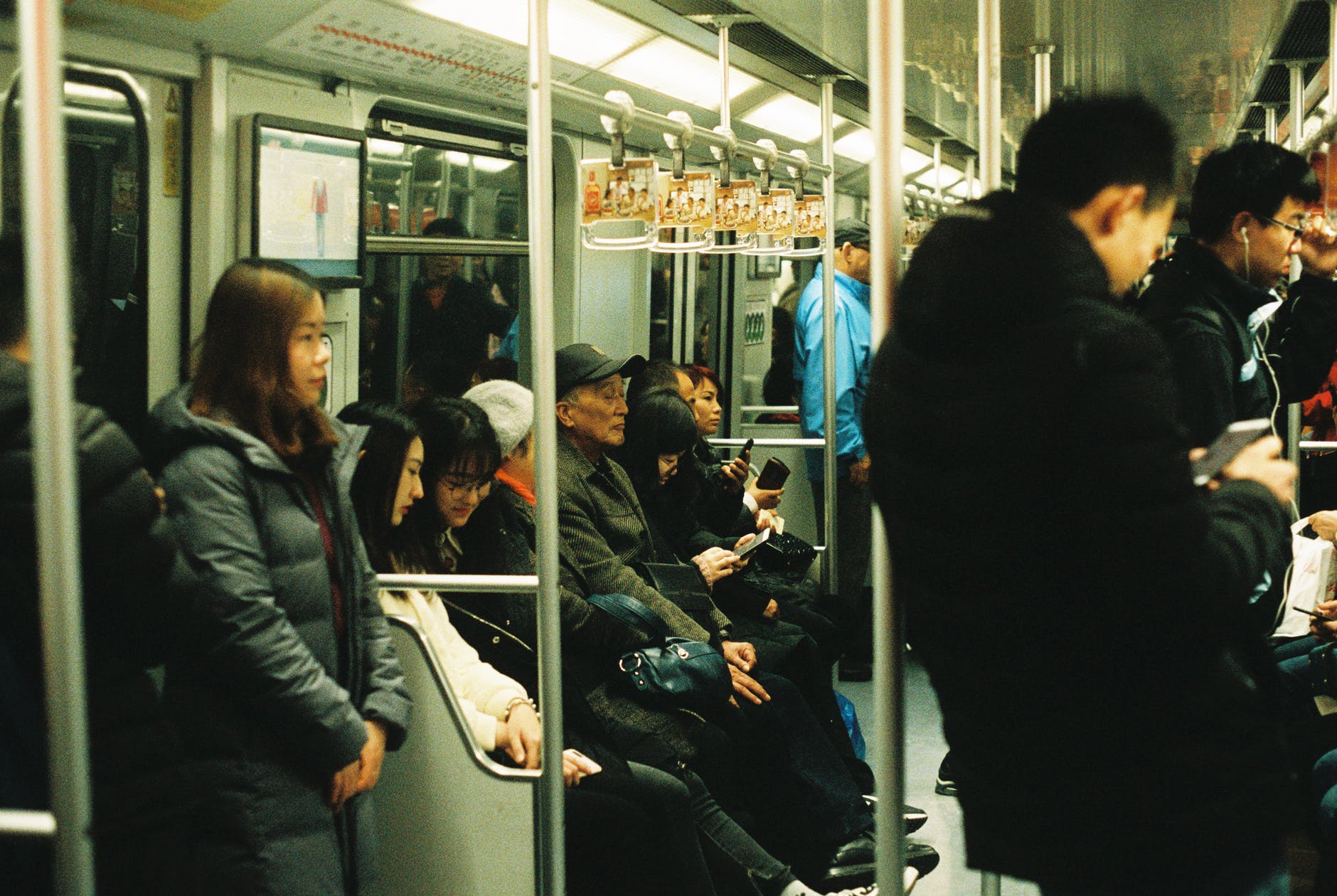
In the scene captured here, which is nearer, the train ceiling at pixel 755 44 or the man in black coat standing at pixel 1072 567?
the man in black coat standing at pixel 1072 567

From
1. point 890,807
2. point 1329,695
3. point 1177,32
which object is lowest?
point 1329,695

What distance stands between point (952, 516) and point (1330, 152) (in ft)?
11.1

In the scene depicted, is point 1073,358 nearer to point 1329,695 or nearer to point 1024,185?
point 1024,185

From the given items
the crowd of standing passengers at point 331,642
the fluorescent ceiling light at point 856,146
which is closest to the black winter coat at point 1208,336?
the crowd of standing passengers at point 331,642

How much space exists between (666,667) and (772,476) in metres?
1.89

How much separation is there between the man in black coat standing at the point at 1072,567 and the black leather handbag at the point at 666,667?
1.67 metres

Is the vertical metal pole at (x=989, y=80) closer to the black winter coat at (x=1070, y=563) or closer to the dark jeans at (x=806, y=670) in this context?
the black winter coat at (x=1070, y=563)

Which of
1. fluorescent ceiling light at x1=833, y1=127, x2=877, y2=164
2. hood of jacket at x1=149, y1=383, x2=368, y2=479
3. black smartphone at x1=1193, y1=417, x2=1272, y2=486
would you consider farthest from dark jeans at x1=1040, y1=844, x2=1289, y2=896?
fluorescent ceiling light at x1=833, y1=127, x2=877, y2=164

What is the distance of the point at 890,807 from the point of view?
1.73 meters

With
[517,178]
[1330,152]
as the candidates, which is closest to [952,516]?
[1330,152]

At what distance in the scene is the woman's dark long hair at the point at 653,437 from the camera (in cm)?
423

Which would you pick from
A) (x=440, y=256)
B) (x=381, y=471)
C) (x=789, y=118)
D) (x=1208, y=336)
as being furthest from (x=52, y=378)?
(x=789, y=118)

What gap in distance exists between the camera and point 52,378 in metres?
1.59

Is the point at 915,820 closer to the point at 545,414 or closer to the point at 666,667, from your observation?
the point at 666,667
